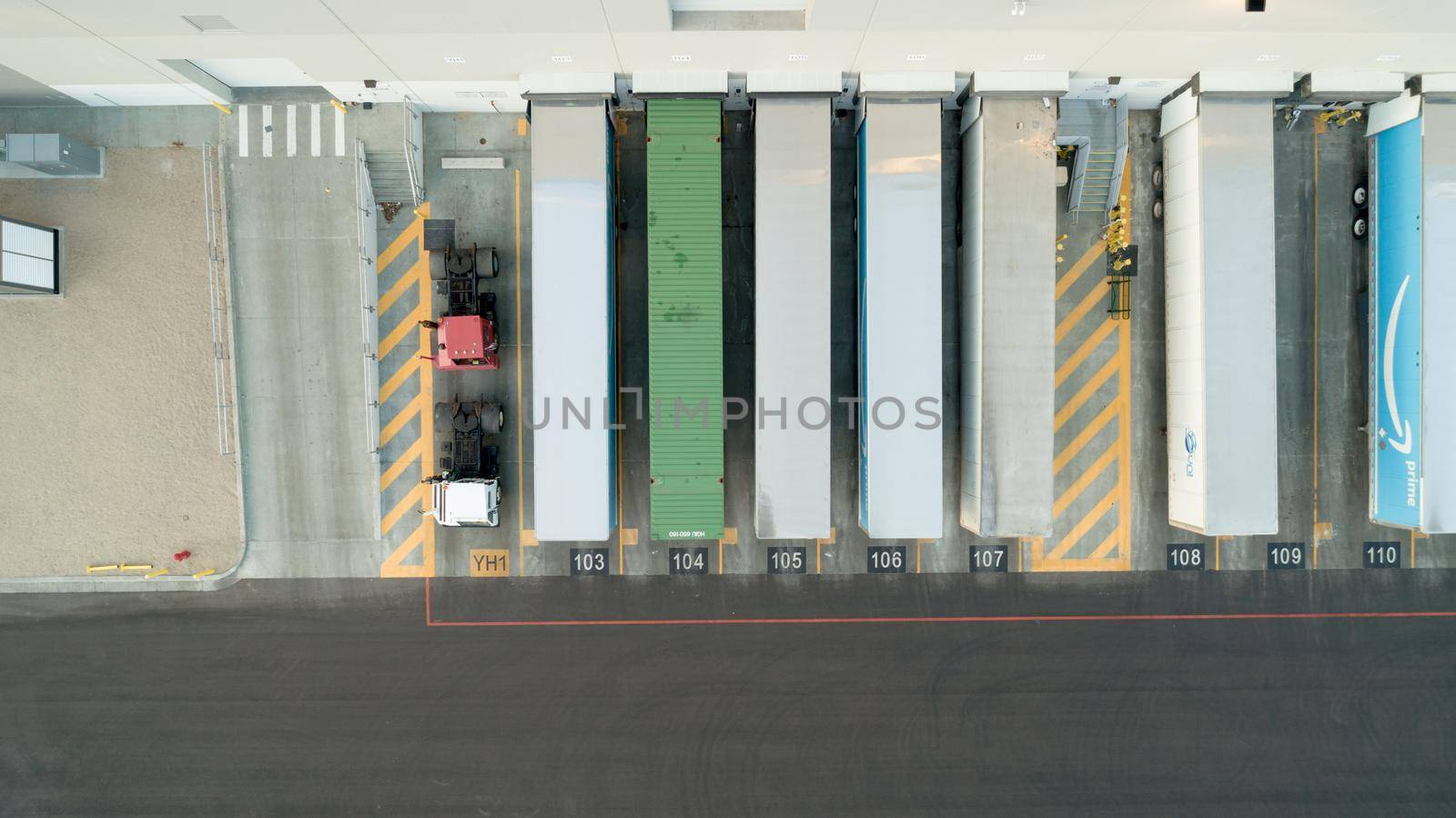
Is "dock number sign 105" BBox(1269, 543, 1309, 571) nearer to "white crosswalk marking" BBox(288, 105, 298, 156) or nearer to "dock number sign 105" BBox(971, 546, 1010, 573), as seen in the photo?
"dock number sign 105" BBox(971, 546, 1010, 573)

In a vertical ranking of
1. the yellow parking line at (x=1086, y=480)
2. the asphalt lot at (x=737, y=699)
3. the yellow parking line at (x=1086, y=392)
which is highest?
the yellow parking line at (x=1086, y=392)

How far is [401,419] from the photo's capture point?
12703mm

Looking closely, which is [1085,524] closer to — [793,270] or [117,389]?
[793,270]

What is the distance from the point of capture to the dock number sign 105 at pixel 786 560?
1269cm

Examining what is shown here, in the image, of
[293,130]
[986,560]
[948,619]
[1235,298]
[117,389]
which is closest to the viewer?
[1235,298]

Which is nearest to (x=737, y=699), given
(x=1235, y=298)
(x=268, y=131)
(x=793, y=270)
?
(x=793, y=270)

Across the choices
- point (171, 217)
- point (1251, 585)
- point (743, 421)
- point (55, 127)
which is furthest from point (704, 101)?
point (1251, 585)

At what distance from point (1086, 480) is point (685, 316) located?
8.81m

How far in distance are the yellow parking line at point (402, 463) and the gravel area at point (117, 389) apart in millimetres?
2886

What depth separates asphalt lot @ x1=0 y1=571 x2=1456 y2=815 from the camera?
12164mm

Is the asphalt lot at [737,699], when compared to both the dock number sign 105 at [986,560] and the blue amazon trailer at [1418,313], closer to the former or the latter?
the dock number sign 105 at [986,560]

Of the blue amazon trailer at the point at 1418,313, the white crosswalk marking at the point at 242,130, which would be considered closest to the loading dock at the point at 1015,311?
the blue amazon trailer at the point at 1418,313

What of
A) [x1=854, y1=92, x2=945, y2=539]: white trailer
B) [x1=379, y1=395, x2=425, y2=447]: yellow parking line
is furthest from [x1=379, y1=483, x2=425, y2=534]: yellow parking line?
[x1=854, y1=92, x2=945, y2=539]: white trailer

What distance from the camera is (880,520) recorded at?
38.0 feet
